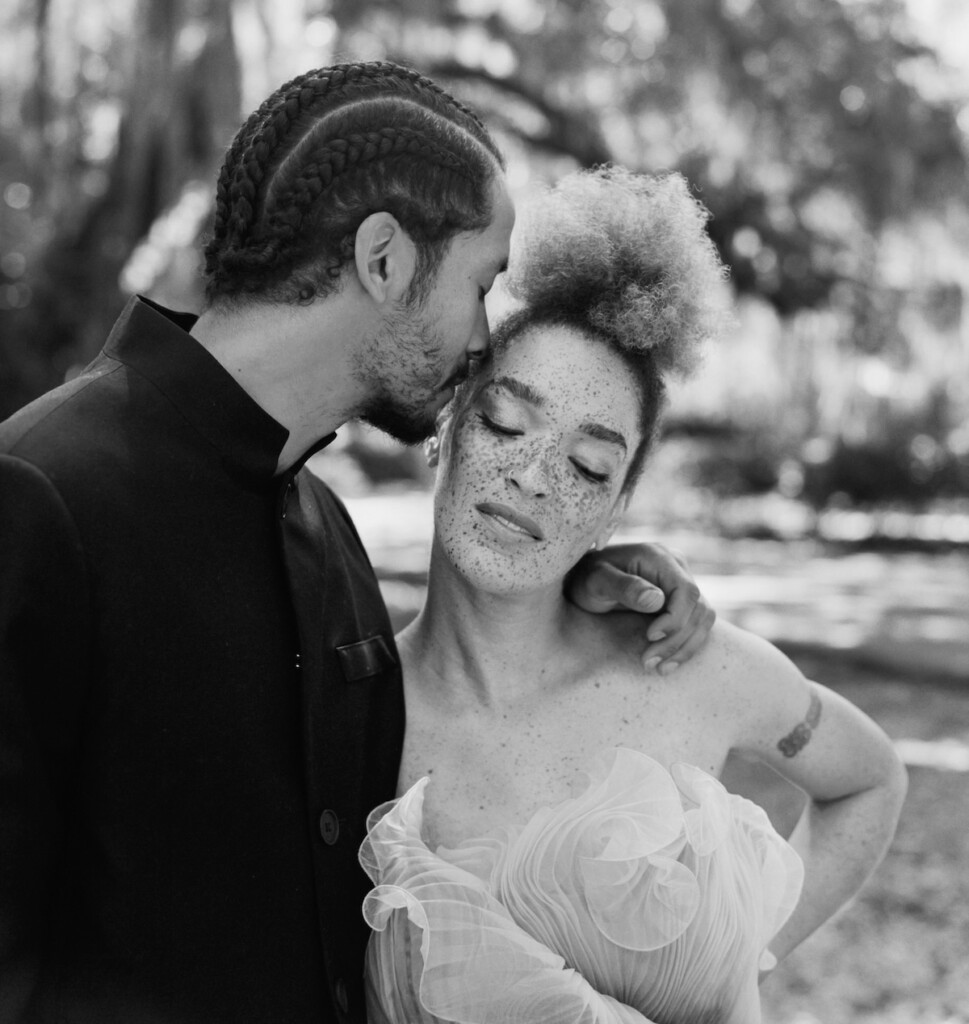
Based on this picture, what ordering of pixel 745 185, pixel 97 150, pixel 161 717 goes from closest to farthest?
pixel 161 717, pixel 97 150, pixel 745 185

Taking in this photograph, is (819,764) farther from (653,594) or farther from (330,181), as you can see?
(330,181)

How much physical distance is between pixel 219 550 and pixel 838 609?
8535 mm

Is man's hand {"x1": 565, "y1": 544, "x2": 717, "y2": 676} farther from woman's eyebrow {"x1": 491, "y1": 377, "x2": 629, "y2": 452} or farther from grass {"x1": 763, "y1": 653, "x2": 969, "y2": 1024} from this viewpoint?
grass {"x1": 763, "y1": 653, "x2": 969, "y2": 1024}

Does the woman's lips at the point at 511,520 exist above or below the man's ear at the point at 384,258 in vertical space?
below

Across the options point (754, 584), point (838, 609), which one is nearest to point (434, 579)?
point (838, 609)

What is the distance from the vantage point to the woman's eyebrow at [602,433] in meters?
2.00

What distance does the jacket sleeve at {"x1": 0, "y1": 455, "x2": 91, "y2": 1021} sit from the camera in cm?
140

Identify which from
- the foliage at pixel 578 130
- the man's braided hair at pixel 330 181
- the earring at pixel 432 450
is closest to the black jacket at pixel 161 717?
the man's braided hair at pixel 330 181

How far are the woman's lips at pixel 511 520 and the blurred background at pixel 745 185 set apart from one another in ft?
8.47

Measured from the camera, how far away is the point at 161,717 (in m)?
1.54

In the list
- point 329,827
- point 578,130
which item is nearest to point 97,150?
point 578,130

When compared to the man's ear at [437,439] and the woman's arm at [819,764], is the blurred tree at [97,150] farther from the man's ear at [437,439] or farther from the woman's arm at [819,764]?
the woman's arm at [819,764]

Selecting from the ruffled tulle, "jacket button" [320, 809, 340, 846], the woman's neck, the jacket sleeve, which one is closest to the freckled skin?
the woman's neck

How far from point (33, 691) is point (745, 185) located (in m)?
6.83
